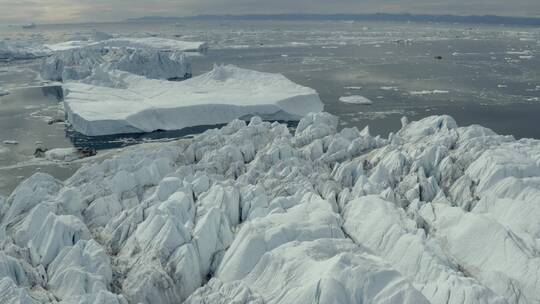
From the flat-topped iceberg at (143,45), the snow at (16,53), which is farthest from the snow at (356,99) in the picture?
the snow at (16,53)

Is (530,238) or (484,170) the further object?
(484,170)

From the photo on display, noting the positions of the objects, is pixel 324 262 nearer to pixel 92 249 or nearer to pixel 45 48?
pixel 92 249

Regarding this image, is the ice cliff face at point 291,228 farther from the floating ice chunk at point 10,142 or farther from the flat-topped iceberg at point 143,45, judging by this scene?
the flat-topped iceberg at point 143,45

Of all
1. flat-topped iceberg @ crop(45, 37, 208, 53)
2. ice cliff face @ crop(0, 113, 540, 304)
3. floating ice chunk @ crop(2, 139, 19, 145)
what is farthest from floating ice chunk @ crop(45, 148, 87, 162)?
flat-topped iceberg @ crop(45, 37, 208, 53)

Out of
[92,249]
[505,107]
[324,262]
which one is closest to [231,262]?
[324,262]

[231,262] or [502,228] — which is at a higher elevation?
[502,228]

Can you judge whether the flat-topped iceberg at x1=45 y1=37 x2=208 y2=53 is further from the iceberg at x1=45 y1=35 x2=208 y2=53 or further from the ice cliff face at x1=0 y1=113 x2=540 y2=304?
the ice cliff face at x1=0 y1=113 x2=540 y2=304

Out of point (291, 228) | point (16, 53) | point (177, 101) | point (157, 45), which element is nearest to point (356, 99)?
point (177, 101)
